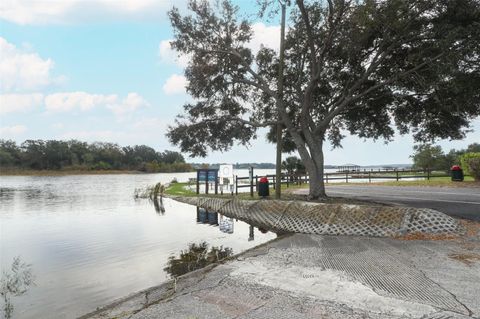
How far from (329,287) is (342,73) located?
557 inches

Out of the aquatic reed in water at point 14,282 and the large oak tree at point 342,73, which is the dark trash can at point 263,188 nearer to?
the large oak tree at point 342,73

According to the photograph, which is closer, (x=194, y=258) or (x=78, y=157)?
(x=194, y=258)

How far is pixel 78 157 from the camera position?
140 meters

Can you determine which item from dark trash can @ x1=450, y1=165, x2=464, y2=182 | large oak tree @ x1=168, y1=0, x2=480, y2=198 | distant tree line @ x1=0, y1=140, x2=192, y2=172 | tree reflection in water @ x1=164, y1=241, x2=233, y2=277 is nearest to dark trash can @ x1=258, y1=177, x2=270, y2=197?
large oak tree @ x1=168, y1=0, x2=480, y2=198

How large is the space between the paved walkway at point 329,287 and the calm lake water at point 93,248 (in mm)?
1600

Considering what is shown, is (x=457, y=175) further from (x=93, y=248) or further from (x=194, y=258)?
(x=93, y=248)

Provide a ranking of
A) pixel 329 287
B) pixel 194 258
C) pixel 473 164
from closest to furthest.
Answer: pixel 329 287, pixel 194 258, pixel 473 164

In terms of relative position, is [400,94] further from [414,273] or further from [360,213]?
[414,273]

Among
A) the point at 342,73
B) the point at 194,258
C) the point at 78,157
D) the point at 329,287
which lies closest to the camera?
the point at 329,287

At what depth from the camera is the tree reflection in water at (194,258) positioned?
26.5 ft

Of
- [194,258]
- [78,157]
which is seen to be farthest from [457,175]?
[78,157]

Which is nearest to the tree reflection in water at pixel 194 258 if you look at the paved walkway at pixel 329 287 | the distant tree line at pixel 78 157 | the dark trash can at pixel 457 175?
the paved walkway at pixel 329 287

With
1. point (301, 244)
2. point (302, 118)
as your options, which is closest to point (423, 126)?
point (302, 118)

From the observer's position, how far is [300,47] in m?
17.3
